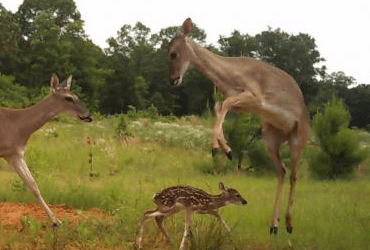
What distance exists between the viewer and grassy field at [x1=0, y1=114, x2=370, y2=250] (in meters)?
6.09

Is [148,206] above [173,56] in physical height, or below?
below

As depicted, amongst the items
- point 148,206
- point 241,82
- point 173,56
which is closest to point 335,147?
point 148,206

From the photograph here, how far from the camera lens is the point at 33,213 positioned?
7.67 m

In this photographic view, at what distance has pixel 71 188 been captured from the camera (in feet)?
29.5

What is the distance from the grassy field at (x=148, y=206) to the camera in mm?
6090

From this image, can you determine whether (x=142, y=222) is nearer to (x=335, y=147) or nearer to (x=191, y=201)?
(x=191, y=201)

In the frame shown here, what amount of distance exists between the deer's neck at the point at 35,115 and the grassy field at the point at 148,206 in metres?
1.25

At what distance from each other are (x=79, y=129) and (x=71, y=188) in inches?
524

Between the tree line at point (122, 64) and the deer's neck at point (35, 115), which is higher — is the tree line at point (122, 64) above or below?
above

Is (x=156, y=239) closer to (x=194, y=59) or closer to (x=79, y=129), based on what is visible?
(x=194, y=59)

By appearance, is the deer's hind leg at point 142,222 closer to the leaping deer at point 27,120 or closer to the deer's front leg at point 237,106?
the deer's front leg at point 237,106

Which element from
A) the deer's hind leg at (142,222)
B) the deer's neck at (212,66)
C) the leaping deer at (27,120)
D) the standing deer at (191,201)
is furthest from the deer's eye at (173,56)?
the leaping deer at (27,120)

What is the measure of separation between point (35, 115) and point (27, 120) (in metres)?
0.13

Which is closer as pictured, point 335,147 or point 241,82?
point 241,82
